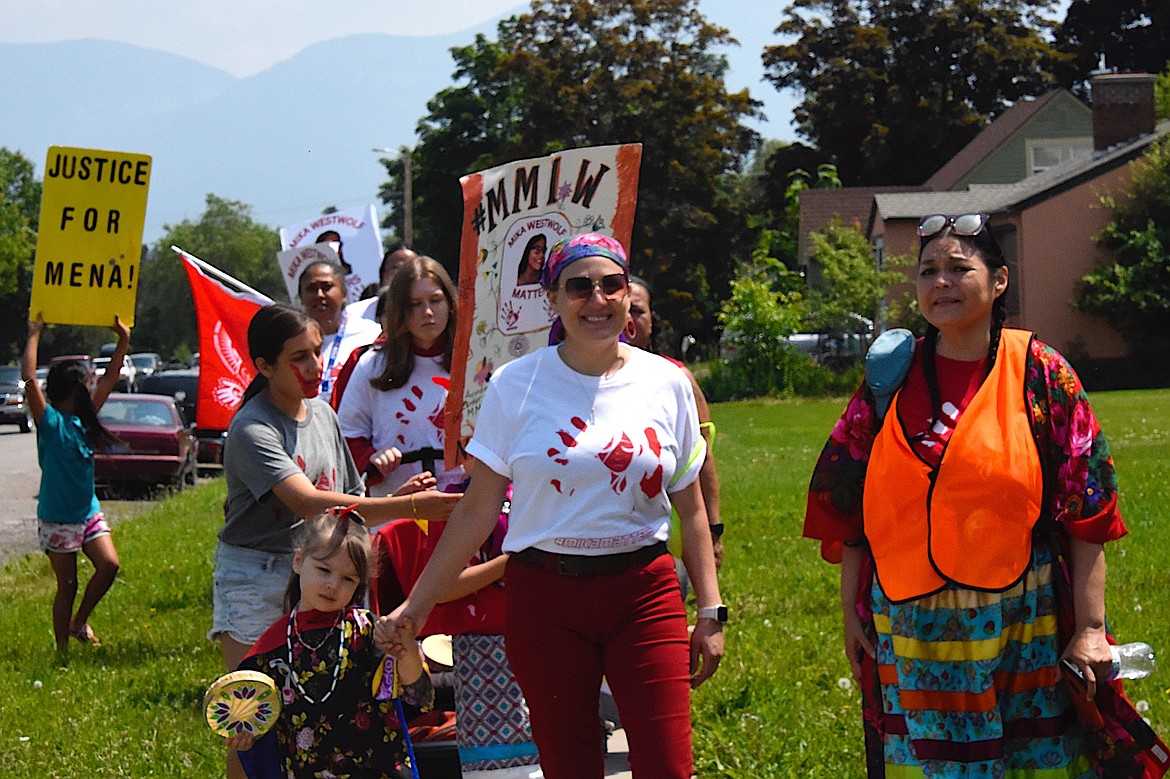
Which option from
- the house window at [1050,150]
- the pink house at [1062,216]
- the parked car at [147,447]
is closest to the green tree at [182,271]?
the house window at [1050,150]

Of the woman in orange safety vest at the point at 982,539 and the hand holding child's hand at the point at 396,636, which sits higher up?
the woman in orange safety vest at the point at 982,539

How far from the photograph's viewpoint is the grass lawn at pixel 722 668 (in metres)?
6.20

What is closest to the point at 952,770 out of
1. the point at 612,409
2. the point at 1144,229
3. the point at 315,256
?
the point at 612,409

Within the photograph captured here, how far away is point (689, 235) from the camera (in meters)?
52.1

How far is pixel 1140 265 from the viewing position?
3531 centimetres

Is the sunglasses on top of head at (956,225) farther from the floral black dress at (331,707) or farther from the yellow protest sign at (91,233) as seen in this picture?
the yellow protest sign at (91,233)

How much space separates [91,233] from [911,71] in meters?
53.1

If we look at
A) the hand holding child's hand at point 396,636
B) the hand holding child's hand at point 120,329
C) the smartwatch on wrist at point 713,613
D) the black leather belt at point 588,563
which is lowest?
the hand holding child's hand at point 396,636

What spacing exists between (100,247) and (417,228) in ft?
199

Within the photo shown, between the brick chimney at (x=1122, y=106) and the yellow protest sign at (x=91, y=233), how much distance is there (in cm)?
3428

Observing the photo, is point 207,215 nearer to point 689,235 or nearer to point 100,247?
point 689,235

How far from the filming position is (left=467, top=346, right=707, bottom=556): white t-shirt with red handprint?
4.04 metres

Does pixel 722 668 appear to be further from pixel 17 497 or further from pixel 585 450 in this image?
pixel 17 497

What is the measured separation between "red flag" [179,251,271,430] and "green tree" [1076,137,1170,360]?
1189 inches
